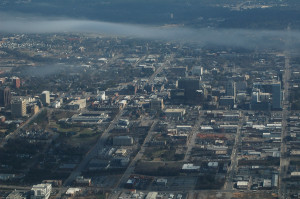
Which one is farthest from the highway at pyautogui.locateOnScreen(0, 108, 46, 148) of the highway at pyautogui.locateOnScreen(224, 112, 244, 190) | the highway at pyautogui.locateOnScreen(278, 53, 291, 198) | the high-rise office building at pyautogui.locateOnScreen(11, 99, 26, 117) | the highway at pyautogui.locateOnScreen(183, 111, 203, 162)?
the highway at pyautogui.locateOnScreen(278, 53, 291, 198)

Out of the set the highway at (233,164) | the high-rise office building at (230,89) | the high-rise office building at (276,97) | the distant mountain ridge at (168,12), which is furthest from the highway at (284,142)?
the distant mountain ridge at (168,12)

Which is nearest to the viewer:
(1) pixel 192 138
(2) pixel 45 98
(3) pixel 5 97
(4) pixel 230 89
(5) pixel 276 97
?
(1) pixel 192 138

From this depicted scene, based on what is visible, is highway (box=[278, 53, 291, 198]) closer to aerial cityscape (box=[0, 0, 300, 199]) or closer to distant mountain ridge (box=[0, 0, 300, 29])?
aerial cityscape (box=[0, 0, 300, 199])

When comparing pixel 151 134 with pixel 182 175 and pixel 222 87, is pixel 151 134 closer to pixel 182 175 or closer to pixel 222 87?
pixel 182 175

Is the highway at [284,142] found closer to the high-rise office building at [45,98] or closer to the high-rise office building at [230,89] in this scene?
the high-rise office building at [230,89]

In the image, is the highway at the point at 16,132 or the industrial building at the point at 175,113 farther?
the industrial building at the point at 175,113

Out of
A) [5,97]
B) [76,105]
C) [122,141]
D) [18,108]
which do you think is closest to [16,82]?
[5,97]

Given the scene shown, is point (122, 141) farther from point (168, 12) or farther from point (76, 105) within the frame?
point (168, 12)
